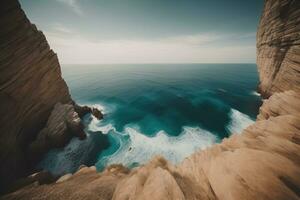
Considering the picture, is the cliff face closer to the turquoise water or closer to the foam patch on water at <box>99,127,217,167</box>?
the turquoise water

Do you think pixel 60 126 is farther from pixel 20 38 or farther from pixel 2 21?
pixel 2 21

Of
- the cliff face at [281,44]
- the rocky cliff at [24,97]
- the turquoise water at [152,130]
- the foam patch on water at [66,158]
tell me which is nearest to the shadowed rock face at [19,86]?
the rocky cliff at [24,97]

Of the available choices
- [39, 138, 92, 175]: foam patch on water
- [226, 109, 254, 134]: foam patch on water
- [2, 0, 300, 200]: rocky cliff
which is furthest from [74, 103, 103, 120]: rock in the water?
[226, 109, 254, 134]: foam patch on water

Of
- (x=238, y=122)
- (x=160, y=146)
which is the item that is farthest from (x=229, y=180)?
(x=238, y=122)

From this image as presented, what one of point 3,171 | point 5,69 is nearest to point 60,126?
point 3,171

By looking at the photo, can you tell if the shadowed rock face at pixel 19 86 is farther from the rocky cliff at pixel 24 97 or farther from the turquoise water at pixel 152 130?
the turquoise water at pixel 152 130

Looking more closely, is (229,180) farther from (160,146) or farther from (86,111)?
(86,111)
